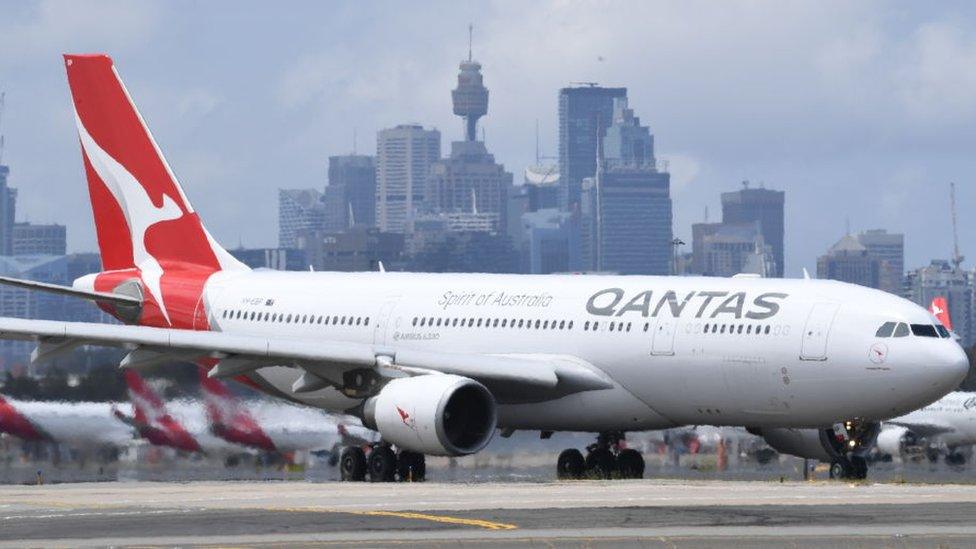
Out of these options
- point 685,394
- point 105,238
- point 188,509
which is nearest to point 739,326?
point 685,394

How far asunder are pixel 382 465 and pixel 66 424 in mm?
10432

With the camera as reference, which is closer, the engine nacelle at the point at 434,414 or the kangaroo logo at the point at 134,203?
the engine nacelle at the point at 434,414

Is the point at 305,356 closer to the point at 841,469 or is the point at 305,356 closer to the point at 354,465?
the point at 354,465

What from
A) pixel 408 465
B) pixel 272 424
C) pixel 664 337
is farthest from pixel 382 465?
pixel 272 424

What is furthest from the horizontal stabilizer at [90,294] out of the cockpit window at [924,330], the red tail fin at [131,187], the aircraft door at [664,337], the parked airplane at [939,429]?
the parked airplane at [939,429]

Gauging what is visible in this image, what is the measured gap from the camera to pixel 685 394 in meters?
44.7

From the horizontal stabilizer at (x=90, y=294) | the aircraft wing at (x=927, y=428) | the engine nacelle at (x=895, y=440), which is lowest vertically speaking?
the engine nacelle at (x=895, y=440)

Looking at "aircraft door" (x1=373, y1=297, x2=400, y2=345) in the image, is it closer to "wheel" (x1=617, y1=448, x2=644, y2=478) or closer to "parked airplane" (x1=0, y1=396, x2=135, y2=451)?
"wheel" (x1=617, y1=448, x2=644, y2=478)

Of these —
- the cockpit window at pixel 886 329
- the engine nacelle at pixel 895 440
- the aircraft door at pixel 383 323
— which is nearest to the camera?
the cockpit window at pixel 886 329

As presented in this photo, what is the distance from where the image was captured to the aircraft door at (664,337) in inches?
1758

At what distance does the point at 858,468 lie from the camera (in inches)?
1770

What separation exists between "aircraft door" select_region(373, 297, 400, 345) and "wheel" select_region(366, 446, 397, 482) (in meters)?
4.32

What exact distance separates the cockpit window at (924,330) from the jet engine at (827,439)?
8.50ft

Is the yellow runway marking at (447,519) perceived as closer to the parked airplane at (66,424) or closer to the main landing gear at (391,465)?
the main landing gear at (391,465)
